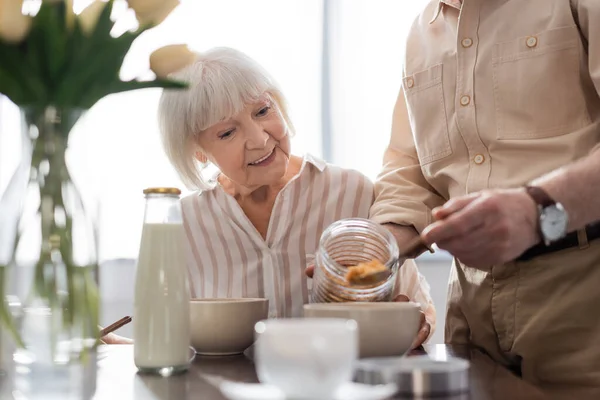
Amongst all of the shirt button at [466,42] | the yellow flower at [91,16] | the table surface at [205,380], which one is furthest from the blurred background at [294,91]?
the yellow flower at [91,16]

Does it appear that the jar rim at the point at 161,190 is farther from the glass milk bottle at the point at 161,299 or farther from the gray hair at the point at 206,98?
the gray hair at the point at 206,98

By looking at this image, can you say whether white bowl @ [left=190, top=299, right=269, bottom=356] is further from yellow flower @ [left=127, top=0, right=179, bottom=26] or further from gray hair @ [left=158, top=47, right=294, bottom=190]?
gray hair @ [left=158, top=47, right=294, bottom=190]

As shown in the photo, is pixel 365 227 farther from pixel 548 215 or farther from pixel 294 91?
pixel 294 91

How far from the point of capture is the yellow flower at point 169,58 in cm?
91

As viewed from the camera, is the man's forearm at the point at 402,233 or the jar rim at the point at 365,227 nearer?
the jar rim at the point at 365,227

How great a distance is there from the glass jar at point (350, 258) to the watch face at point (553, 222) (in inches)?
9.4

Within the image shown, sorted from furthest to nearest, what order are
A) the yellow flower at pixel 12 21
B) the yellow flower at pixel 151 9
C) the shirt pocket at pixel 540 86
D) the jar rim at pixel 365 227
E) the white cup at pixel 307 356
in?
the shirt pocket at pixel 540 86 < the jar rim at pixel 365 227 < the yellow flower at pixel 151 9 < the yellow flower at pixel 12 21 < the white cup at pixel 307 356

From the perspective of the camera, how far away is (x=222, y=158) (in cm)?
182

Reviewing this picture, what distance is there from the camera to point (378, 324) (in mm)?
933

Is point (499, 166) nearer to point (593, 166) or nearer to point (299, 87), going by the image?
point (593, 166)

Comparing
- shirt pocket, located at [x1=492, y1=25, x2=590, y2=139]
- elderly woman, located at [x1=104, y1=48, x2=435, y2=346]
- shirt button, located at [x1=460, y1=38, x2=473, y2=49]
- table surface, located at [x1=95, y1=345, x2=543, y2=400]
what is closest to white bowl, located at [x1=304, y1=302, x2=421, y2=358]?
table surface, located at [x1=95, y1=345, x2=543, y2=400]

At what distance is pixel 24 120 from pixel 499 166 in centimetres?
89

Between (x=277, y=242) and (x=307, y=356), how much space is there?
1184mm

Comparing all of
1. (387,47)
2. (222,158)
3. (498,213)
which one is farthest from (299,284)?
(387,47)
